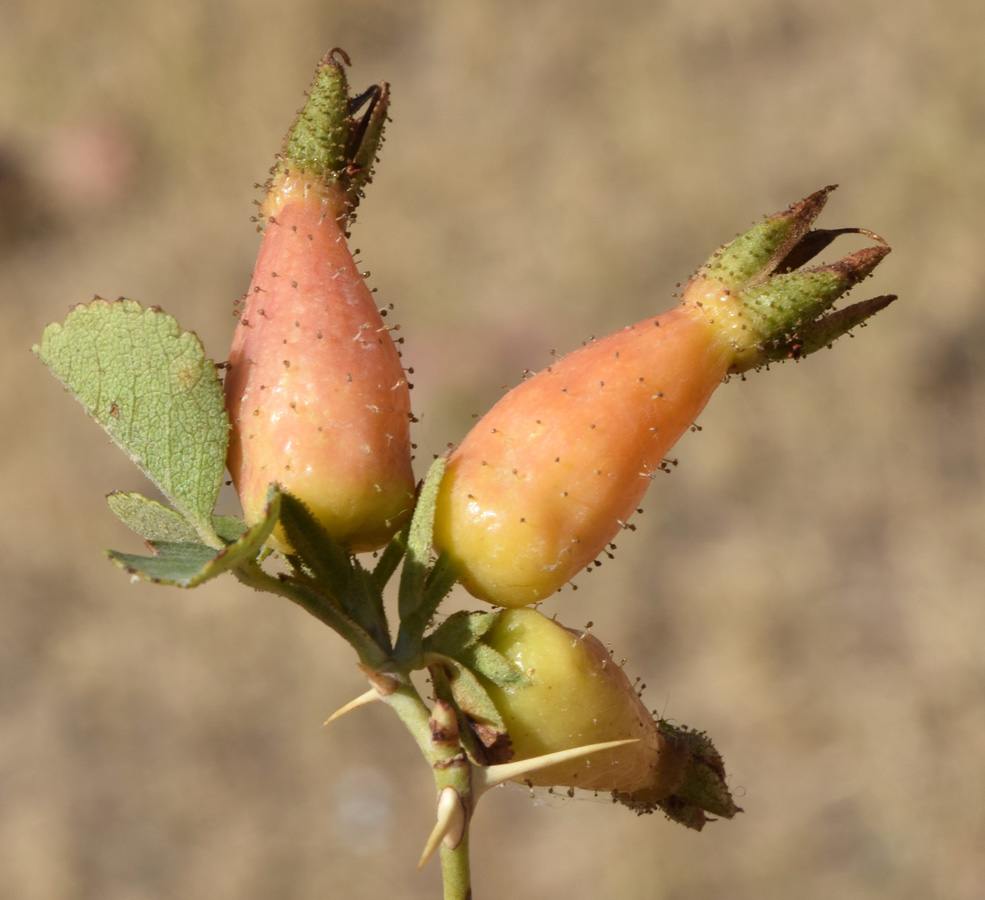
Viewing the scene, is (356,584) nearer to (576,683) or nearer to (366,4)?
(576,683)

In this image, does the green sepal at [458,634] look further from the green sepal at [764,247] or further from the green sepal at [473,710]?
the green sepal at [764,247]

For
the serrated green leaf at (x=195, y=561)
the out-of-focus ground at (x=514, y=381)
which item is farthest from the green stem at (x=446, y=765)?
the out-of-focus ground at (x=514, y=381)

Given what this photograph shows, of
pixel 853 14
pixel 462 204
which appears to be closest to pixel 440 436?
pixel 462 204

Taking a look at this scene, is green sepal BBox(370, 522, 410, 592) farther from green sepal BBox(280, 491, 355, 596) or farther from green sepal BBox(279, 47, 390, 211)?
green sepal BBox(279, 47, 390, 211)

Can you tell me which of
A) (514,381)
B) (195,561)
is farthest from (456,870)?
(514,381)

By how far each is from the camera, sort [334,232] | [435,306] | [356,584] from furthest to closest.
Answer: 1. [435,306]
2. [334,232]
3. [356,584]

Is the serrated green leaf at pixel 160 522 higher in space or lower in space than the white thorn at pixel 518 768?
higher
